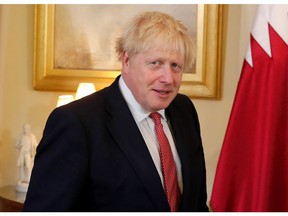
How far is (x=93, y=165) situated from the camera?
1226mm

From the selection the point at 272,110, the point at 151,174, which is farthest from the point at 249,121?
the point at 151,174

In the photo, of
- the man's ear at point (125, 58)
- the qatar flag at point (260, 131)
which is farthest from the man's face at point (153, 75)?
the qatar flag at point (260, 131)

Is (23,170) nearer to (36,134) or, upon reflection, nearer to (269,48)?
(36,134)

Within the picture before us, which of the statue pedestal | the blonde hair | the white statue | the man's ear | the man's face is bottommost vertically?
the statue pedestal

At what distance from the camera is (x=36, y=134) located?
2938 millimetres

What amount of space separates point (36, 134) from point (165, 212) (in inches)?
71.6

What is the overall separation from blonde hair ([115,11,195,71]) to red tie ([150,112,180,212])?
26 centimetres

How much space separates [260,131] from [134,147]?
0.56 meters

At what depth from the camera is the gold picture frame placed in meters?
2.55

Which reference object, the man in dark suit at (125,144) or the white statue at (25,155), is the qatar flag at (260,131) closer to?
the man in dark suit at (125,144)

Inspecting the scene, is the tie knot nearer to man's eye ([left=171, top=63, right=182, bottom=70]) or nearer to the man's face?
the man's face

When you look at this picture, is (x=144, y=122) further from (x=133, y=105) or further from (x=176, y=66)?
(x=176, y=66)

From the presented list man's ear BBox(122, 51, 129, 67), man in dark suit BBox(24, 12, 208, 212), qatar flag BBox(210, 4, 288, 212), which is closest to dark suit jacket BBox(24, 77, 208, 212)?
man in dark suit BBox(24, 12, 208, 212)

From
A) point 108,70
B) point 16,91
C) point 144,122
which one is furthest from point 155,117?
point 16,91
